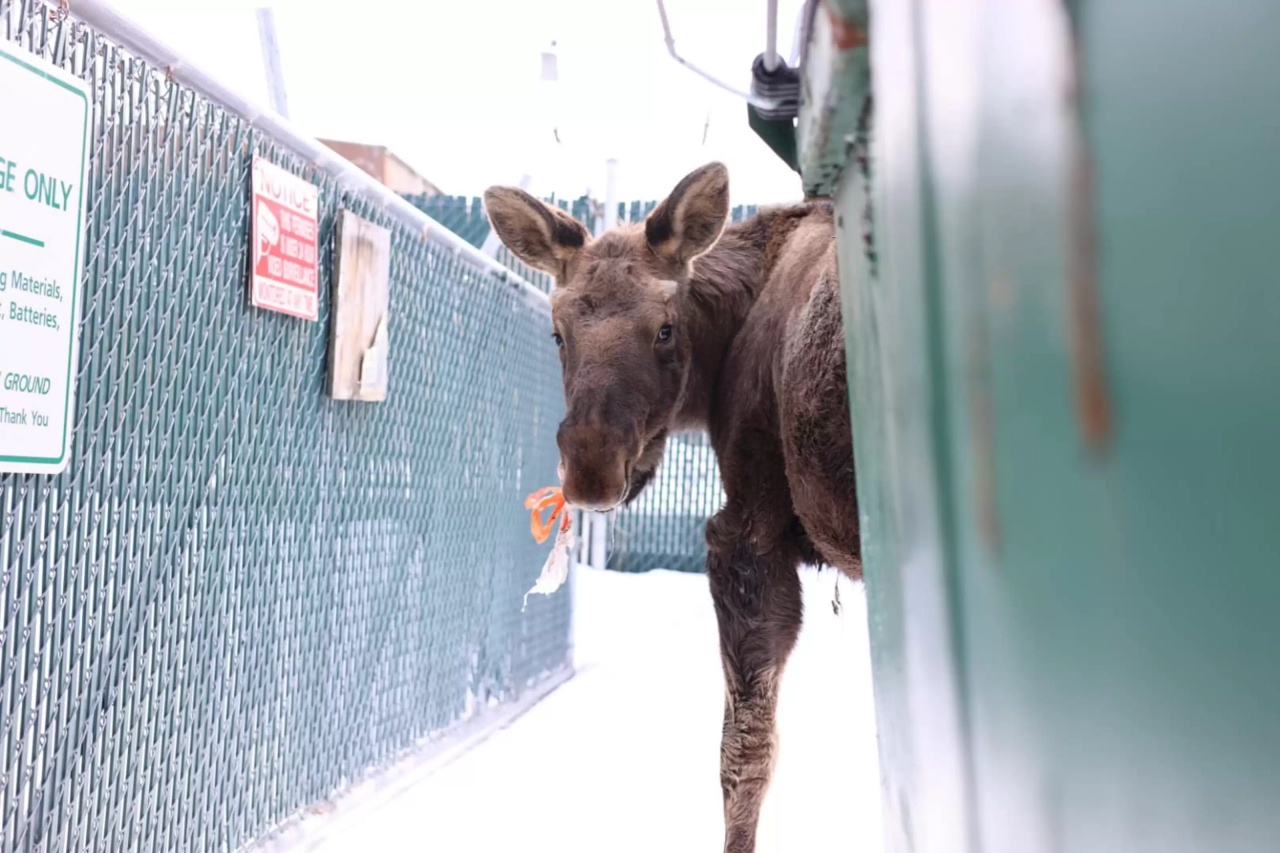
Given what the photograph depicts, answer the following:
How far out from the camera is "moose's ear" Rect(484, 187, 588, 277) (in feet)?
13.3

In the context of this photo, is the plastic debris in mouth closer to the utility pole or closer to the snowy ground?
the snowy ground

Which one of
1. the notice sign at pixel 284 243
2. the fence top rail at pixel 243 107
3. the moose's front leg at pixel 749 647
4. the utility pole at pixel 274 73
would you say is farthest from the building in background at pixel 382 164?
the moose's front leg at pixel 749 647

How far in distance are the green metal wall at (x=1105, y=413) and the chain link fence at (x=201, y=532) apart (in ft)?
6.97

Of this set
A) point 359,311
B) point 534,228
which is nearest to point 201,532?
point 359,311

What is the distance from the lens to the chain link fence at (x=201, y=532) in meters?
2.43

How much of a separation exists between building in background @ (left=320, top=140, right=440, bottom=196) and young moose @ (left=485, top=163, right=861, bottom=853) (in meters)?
7.94

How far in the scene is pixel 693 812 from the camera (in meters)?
4.61

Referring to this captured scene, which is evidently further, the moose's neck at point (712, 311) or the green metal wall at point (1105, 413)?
the moose's neck at point (712, 311)

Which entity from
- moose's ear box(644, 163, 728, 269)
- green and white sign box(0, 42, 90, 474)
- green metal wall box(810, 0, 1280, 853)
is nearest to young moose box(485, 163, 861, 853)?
moose's ear box(644, 163, 728, 269)

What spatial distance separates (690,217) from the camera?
3799mm

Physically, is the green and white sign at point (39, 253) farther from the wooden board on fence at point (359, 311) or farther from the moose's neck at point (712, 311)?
the moose's neck at point (712, 311)

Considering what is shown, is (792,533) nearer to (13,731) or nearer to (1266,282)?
(13,731)

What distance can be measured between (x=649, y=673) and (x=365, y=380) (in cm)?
401

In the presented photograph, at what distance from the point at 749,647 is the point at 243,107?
7.83 feet
